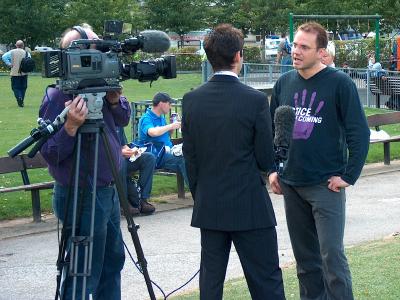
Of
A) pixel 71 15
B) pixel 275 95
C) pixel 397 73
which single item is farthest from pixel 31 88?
pixel 275 95

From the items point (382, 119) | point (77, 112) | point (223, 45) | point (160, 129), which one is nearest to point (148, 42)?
point (223, 45)

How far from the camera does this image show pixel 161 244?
9.36 metres

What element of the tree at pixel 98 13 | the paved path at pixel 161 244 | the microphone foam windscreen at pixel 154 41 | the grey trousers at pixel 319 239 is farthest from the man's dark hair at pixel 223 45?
the tree at pixel 98 13

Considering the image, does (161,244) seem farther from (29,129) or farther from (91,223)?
(29,129)

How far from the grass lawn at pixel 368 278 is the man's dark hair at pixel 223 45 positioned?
2263 millimetres

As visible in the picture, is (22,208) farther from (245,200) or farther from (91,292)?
(245,200)

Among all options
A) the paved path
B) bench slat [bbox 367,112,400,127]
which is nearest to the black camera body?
the paved path

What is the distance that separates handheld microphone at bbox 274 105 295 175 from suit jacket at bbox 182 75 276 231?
402mm

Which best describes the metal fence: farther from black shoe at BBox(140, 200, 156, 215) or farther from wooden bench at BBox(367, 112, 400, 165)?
black shoe at BBox(140, 200, 156, 215)

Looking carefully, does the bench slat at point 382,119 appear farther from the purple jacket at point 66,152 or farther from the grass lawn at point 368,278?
the purple jacket at point 66,152

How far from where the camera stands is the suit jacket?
502 cm

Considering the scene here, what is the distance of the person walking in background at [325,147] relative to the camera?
5.72 metres

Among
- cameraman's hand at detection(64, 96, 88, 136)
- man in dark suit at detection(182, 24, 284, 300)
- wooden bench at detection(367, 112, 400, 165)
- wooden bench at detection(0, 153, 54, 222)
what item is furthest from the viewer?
wooden bench at detection(367, 112, 400, 165)

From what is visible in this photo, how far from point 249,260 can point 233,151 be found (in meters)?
0.65
